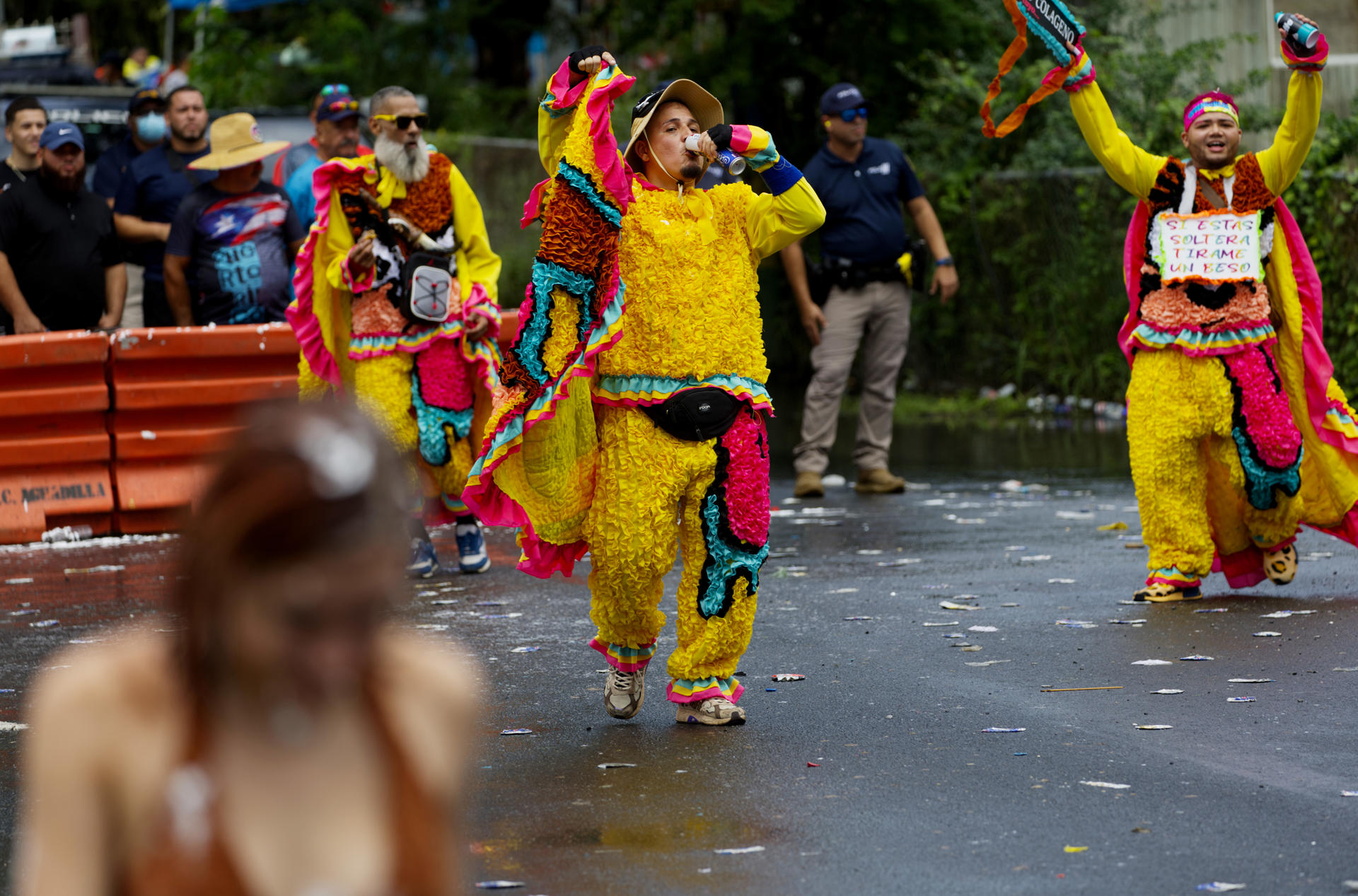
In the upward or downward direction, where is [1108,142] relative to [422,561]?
upward

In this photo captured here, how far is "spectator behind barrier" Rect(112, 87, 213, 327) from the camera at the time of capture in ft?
36.3

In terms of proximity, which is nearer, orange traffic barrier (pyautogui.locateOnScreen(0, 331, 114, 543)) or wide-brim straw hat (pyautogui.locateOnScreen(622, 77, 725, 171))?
wide-brim straw hat (pyautogui.locateOnScreen(622, 77, 725, 171))

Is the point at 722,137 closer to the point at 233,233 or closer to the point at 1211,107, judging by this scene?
the point at 1211,107

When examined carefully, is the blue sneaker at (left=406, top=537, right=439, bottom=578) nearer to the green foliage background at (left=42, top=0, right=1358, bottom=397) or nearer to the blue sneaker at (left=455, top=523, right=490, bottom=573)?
the blue sneaker at (left=455, top=523, right=490, bottom=573)

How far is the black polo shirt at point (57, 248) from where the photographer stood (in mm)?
10211

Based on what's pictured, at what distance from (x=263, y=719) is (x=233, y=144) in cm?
878

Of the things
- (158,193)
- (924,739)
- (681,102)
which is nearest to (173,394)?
(158,193)

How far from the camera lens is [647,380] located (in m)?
5.46

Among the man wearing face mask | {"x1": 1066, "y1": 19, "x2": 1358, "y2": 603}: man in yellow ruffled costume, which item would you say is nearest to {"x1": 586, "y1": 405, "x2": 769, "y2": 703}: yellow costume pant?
{"x1": 1066, "y1": 19, "x2": 1358, "y2": 603}: man in yellow ruffled costume

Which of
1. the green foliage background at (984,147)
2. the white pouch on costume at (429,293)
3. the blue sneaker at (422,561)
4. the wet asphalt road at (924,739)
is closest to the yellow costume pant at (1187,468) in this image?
the wet asphalt road at (924,739)

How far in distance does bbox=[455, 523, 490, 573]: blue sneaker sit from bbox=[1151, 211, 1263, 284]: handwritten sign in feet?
11.2

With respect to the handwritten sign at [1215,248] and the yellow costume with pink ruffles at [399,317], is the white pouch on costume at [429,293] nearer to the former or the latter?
the yellow costume with pink ruffles at [399,317]

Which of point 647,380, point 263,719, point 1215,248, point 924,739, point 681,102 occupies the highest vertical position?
point 681,102

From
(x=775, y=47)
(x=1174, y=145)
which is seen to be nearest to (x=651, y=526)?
(x=1174, y=145)
